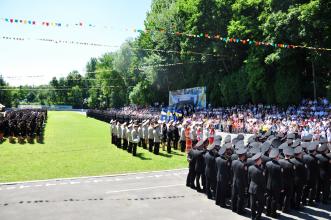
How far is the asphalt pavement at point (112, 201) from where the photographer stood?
33.2ft

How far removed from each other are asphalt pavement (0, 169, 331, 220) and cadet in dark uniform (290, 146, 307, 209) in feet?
1.12

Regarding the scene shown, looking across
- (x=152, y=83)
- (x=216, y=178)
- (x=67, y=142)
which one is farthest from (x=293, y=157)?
(x=152, y=83)

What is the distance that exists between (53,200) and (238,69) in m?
36.9

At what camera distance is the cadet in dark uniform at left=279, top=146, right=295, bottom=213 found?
10.1 m

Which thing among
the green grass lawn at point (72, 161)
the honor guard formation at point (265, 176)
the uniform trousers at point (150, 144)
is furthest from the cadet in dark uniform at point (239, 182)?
the uniform trousers at point (150, 144)

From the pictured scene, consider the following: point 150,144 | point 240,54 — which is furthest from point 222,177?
point 240,54

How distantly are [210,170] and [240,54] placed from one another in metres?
36.2

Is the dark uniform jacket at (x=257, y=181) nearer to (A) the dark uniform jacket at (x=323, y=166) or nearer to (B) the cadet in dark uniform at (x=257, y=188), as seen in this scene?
(B) the cadet in dark uniform at (x=257, y=188)

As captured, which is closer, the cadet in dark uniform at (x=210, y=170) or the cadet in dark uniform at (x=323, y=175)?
the cadet in dark uniform at (x=323, y=175)

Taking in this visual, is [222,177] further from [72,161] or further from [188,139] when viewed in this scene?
[188,139]

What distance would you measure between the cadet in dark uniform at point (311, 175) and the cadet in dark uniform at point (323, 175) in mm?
157

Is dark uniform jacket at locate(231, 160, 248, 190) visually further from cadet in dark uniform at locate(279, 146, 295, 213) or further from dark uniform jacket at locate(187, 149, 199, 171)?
dark uniform jacket at locate(187, 149, 199, 171)

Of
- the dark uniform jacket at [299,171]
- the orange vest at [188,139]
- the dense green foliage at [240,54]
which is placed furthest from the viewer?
the dense green foliage at [240,54]

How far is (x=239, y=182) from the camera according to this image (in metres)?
9.98
